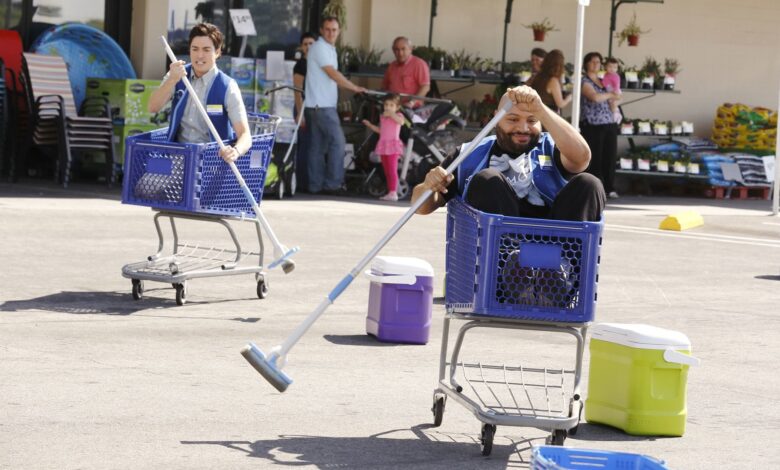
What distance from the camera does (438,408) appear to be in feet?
22.2

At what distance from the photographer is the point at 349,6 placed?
2088cm

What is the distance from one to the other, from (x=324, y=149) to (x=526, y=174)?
12.1 metres

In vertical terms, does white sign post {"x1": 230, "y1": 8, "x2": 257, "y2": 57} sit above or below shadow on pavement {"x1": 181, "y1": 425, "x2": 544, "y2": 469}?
above

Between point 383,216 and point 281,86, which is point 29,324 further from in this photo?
point 281,86

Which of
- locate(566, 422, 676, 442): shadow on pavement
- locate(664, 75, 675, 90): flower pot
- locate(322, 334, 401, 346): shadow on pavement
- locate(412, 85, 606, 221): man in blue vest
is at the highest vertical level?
locate(664, 75, 675, 90): flower pot

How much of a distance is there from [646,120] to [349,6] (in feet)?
17.5

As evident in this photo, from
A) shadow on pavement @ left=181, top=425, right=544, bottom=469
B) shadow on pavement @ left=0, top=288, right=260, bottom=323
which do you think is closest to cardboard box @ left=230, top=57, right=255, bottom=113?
shadow on pavement @ left=0, top=288, right=260, bottom=323

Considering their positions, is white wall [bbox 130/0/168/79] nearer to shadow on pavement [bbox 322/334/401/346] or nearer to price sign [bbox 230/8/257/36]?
price sign [bbox 230/8/257/36]

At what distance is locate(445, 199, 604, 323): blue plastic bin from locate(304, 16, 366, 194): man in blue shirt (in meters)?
11.9

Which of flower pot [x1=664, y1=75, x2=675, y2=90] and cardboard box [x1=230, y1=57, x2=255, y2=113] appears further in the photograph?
flower pot [x1=664, y1=75, x2=675, y2=90]

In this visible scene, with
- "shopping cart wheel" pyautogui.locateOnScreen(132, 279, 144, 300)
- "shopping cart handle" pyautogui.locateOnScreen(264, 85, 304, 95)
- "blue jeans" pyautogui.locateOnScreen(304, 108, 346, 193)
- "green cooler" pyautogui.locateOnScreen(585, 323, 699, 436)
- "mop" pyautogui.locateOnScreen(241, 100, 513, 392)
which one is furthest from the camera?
"blue jeans" pyautogui.locateOnScreen(304, 108, 346, 193)

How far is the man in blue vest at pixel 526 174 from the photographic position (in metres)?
6.41

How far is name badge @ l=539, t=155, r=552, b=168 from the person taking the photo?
684 cm

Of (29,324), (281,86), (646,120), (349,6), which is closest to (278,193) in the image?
(281,86)
